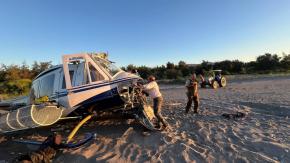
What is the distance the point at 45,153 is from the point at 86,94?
2.21m

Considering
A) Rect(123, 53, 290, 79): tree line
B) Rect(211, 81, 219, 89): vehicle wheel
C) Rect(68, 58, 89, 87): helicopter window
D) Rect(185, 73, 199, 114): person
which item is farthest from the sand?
Rect(123, 53, 290, 79): tree line

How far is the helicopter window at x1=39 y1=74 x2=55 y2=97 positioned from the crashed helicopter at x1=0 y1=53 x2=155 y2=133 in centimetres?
4

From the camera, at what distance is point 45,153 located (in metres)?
6.29

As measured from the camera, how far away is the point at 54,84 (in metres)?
8.67

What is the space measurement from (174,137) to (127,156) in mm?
1706

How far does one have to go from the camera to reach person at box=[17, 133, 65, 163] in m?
6.01

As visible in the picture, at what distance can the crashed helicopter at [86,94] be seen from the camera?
25.1 feet

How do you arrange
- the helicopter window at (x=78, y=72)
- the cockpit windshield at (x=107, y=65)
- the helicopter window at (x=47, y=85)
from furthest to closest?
the helicopter window at (x=47, y=85) < the cockpit windshield at (x=107, y=65) < the helicopter window at (x=78, y=72)

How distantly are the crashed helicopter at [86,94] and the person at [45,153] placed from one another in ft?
2.83

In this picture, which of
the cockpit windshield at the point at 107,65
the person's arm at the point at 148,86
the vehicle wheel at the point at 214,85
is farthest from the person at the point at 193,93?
the vehicle wheel at the point at 214,85

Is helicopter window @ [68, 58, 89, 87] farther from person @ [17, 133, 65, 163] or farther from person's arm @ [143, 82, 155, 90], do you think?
person @ [17, 133, 65, 163]

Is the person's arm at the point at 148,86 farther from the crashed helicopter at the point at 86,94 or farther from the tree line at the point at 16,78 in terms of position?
the tree line at the point at 16,78

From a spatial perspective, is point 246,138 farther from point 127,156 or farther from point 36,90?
point 36,90

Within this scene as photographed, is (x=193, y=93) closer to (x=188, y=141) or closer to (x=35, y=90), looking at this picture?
(x=188, y=141)
